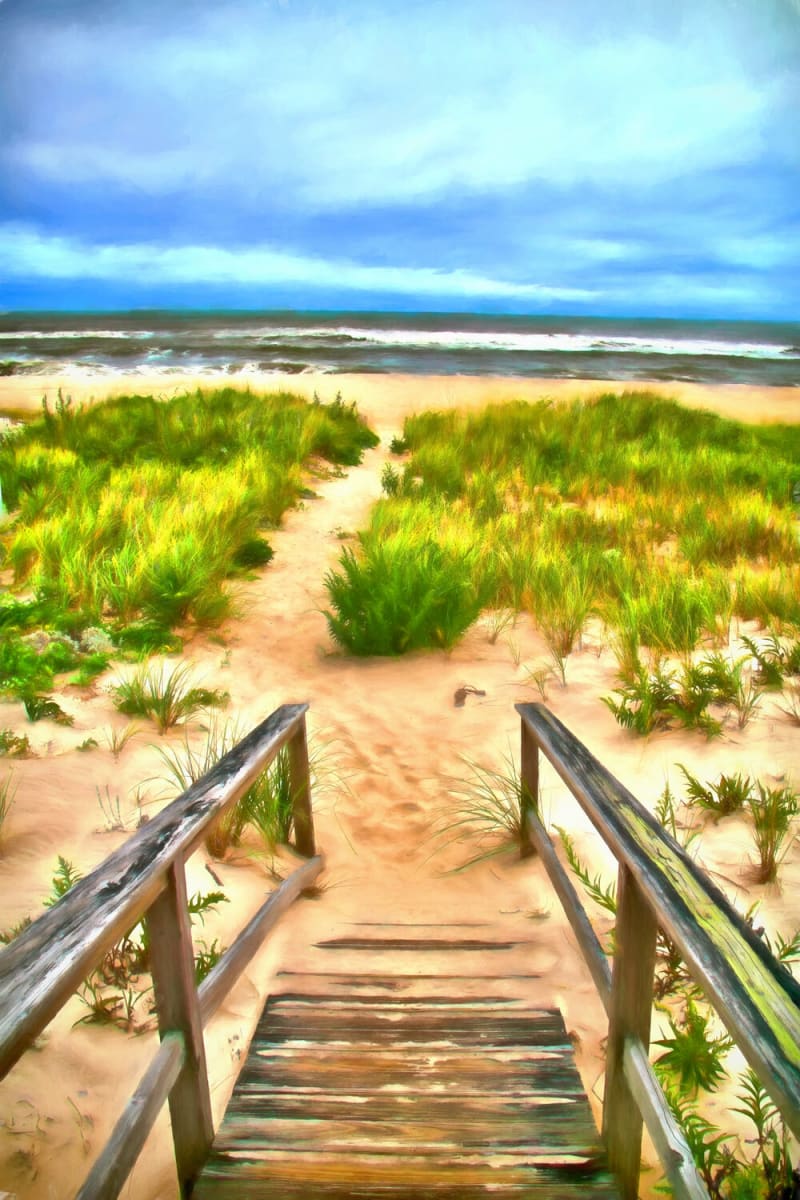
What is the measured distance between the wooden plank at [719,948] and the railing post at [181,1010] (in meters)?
0.88

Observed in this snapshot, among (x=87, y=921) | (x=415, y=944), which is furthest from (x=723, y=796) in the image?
(x=87, y=921)

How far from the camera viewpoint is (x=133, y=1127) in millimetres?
1356

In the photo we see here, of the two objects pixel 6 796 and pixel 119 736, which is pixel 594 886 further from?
pixel 119 736

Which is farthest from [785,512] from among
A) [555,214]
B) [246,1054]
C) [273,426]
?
[555,214]

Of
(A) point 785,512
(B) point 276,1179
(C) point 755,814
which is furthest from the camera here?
(A) point 785,512

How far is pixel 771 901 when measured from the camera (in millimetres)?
2643

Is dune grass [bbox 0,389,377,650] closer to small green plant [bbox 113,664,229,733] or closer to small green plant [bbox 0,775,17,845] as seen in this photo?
small green plant [bbox 113,664,229,733]

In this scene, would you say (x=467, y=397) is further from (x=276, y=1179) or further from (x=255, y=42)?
(x=276, y=1179)

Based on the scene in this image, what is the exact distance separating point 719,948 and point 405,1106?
44.1 inches

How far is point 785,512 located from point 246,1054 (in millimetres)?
6799

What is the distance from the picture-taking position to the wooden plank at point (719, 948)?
957mm

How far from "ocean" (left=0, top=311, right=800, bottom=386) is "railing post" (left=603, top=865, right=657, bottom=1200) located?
2296cm

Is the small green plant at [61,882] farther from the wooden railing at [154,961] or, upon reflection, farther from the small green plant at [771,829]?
the small green plant at [771,829]

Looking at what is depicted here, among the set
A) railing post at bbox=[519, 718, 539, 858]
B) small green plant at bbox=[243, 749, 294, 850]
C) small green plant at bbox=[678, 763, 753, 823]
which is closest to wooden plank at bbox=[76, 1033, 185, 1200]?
small green plant at bbox=[243, 749, 294, 850]
